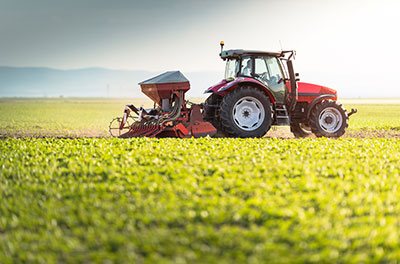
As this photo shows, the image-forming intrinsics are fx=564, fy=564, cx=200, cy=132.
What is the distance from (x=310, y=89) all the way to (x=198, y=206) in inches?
430

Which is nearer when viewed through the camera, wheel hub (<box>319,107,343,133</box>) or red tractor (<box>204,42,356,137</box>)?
red tractor (<box>204,42,356,137</box>)

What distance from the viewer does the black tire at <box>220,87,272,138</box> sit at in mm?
15266

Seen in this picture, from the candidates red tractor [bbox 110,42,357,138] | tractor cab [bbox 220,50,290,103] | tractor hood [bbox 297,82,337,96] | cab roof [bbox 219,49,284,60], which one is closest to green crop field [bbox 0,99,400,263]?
red tractor [bbox 110,42,357,138]

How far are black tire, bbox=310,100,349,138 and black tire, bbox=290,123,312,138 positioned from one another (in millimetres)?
768

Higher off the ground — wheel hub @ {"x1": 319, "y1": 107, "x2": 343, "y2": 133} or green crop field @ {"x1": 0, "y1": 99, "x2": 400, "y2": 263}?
wheel hub @ {"x1": 319, "y1": 107, "x2": 343, "y2": 133}

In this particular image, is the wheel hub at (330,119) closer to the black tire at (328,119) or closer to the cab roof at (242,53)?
the black tire at (328,119)

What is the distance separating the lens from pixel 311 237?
20.6 ft

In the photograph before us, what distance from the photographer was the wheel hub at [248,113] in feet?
51.1

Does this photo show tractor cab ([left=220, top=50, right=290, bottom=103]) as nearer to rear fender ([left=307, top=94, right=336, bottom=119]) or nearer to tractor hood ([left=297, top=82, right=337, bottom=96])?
tractor hood ([left=297, top=82, right=337, bottom=96])

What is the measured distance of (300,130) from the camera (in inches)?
714

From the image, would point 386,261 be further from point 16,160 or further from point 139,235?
point 16,160

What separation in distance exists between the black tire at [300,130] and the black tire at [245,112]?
8.57 feet

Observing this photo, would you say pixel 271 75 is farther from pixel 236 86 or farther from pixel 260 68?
pixel 236 86

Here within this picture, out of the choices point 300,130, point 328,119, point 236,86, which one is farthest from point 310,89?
point 236,86
